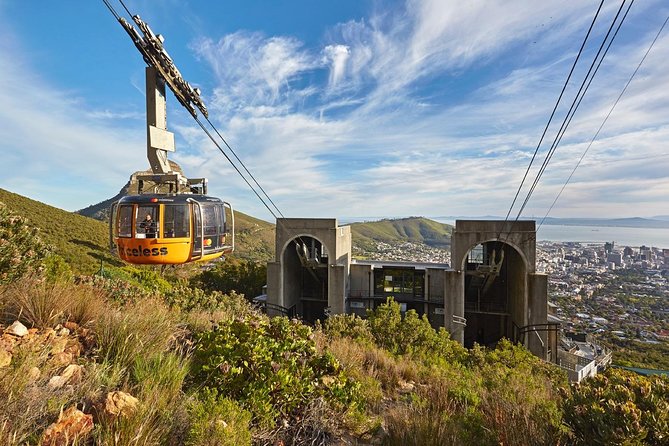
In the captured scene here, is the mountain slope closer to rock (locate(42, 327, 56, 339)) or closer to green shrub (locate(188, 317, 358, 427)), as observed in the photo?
rock (locate(42, 327, 56, 339))

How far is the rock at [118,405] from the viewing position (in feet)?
8.64

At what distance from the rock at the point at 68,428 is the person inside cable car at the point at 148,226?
481cm

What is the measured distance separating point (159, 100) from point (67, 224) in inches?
1680

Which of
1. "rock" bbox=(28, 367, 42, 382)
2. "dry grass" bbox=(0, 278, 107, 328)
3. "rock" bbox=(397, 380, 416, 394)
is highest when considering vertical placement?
"dry grass" bbox=(0, 278, 107, 328)

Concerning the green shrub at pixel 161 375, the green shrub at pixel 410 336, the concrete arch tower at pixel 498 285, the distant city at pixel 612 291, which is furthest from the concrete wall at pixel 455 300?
the green shrub at pixel 161 375

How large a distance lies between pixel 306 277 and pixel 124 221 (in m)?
23.1

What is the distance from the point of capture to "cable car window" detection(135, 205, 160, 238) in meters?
6.87

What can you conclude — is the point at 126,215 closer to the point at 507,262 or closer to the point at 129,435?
the point at 129,435

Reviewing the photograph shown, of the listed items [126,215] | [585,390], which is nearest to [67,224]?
[126,215]

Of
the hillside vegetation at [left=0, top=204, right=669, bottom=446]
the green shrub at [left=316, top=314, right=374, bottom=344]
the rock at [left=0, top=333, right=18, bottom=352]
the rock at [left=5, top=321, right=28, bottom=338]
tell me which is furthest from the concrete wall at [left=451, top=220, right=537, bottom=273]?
the rock at [left=0, top=333, right=18, bottom=352]

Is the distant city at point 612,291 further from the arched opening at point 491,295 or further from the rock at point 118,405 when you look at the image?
the rock at point 118,405

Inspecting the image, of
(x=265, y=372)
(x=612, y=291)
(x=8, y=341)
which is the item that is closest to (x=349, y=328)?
(x=265, y=372)

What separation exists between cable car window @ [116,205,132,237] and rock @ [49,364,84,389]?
4.19 m

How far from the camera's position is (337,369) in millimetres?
4613
